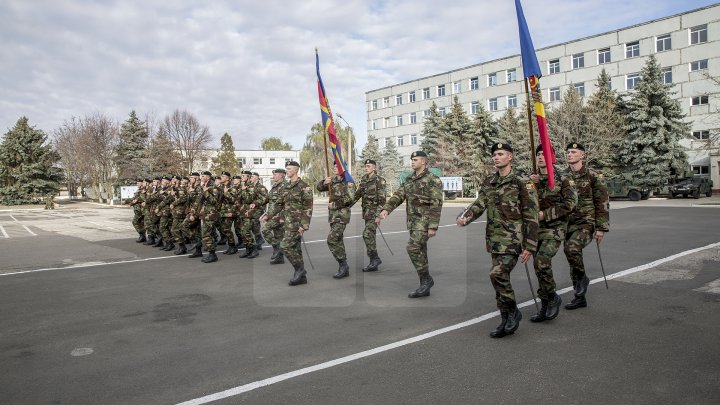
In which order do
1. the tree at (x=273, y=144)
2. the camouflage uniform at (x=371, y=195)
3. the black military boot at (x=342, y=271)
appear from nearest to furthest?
the black military boot at (x=342, y=271) < the camouflage uniform at (x=371, y=195) < the tree at (x=273, y=144)

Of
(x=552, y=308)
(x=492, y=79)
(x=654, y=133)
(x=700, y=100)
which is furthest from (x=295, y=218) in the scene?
(x=492, y=79)

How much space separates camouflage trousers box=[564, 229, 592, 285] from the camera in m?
5.91

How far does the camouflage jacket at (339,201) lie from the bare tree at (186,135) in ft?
157

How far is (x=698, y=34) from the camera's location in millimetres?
38938

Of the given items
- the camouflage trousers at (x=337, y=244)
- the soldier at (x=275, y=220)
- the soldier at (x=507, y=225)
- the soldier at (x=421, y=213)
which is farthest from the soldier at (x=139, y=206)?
the soldier at (x=507, y=225)

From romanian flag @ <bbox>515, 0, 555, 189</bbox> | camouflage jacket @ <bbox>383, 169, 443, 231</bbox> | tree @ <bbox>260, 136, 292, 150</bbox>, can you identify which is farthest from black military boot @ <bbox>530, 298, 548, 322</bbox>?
tree @ <bbox>260, 136, 292, 150</bbox>

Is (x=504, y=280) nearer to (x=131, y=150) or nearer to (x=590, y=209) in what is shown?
(x=590, y=209)

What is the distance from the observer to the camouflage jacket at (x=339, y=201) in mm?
8922

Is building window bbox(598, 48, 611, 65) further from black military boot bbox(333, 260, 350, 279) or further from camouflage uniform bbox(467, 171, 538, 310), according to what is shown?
camouflage uniform bbox(467, 171, 538, 310)

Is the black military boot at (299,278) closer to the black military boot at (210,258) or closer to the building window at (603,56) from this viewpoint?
the black military boot at (210,258)

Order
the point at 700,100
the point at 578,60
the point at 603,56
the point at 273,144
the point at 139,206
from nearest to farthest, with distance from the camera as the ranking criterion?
the point at 139,206, the point at 700,100, the point at 603,56, the point at 578,60, the point at 273,144

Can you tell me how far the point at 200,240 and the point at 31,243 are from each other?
8206 mm

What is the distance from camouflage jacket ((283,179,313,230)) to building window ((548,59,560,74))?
1860 inches

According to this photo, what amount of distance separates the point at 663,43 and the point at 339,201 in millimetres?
44143
